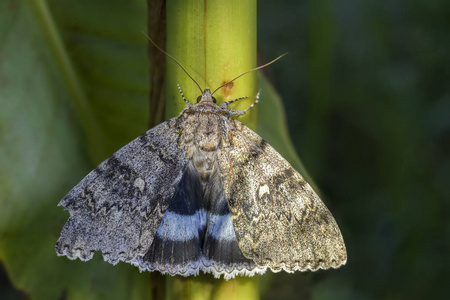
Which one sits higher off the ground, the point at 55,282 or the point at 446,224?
the point at 446,224

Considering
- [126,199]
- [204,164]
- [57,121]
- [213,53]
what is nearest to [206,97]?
[213,53]

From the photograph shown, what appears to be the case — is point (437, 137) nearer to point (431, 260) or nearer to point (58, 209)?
point (431, 260)

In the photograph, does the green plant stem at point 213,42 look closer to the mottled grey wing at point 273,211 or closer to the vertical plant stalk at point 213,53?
the vertical plant stalk at point 213,53

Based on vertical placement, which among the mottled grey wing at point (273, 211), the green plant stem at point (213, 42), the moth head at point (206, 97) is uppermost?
the green plant stem at point (213, 42)

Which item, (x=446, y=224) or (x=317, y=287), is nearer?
(x=317, y=287)

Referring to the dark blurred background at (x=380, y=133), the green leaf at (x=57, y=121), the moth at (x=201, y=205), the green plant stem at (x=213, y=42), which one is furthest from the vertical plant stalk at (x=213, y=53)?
the dark blurred background at (x=380, y=133)

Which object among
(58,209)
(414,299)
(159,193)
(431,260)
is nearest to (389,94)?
(431,260)
